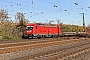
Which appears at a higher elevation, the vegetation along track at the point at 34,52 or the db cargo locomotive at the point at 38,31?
the db cargo locomotive at the point at 38,31

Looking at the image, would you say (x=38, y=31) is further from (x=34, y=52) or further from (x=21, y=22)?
(x=34, y=52)

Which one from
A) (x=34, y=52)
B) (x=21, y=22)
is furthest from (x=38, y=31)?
(x=34, y=52)

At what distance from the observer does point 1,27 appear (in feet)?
138

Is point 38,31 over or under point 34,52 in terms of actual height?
over

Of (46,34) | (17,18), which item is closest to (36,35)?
(46,34)

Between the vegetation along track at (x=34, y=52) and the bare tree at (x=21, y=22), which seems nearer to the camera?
the vegetation along track at (x=34, y=52)

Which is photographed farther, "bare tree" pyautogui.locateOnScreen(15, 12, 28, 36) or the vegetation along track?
"bare tree" pyautogui.locateOnScreen(15, 12, 28, 36)

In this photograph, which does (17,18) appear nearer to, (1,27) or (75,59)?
(1,27)

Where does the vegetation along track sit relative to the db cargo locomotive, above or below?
below

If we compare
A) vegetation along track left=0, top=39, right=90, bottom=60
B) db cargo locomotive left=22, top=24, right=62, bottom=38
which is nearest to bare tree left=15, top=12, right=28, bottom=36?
db cargo locomotive left=22, top=24, right=62, bottom=38

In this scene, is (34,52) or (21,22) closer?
(34,52)

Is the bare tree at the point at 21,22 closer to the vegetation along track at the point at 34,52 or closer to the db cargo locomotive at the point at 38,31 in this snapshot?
the db cargo locomotive at the point at 38,31

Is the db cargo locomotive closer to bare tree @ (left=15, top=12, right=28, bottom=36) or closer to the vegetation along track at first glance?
bare tree @ (left=15, top=12, right=28, bottom=36)

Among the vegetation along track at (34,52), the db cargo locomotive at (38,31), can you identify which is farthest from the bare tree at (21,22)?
the vegetation along track at (34,52)
